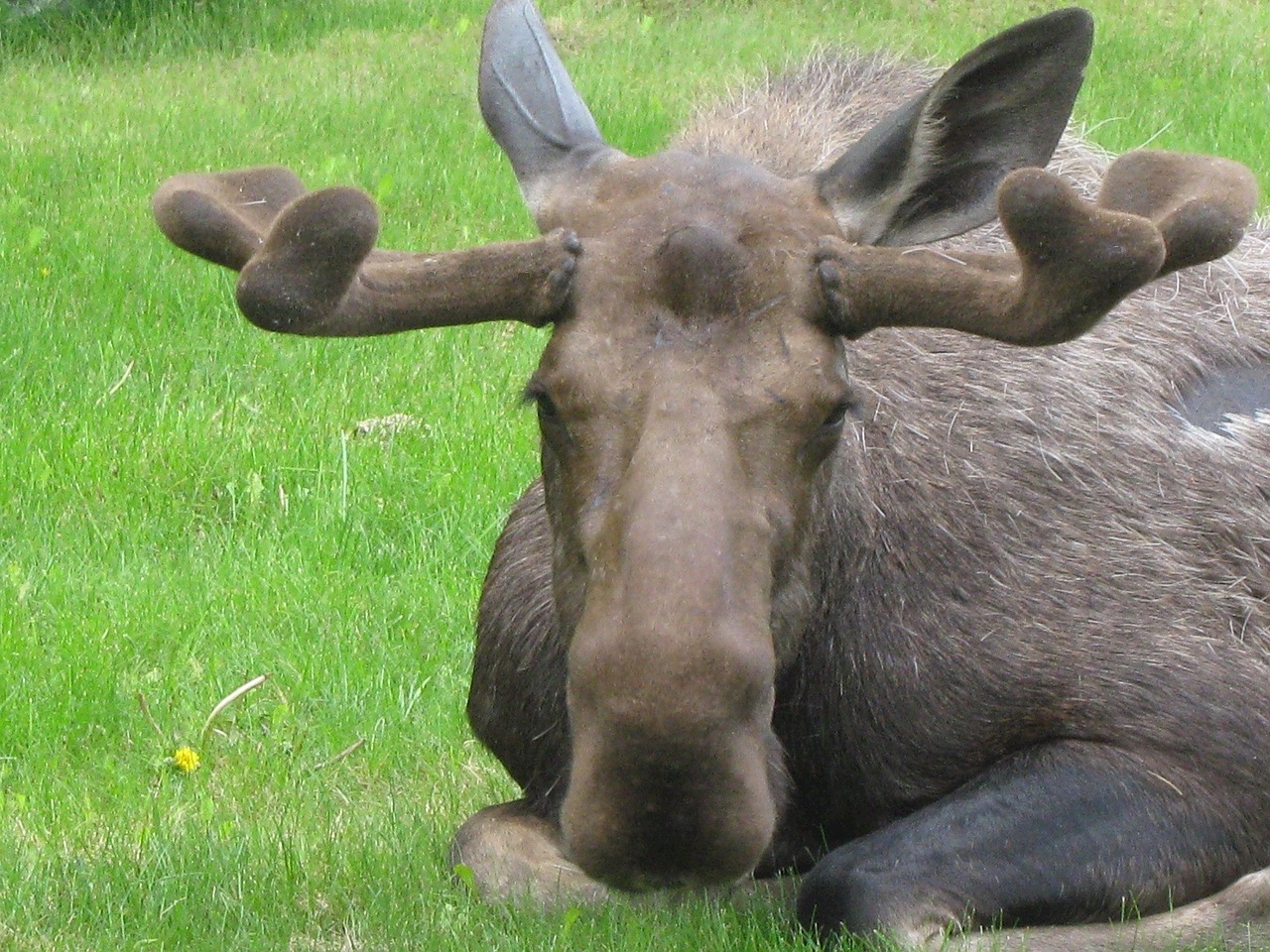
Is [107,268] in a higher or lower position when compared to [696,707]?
lower

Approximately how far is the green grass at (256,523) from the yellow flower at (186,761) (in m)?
0.06

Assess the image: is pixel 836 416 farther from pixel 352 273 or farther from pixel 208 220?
pixel 208 220

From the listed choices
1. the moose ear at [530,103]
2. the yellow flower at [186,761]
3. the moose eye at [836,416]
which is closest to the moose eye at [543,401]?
the moose eye at [836,416]

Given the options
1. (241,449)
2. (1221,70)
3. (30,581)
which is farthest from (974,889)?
(1221,70)

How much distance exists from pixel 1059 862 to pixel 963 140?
156 cm

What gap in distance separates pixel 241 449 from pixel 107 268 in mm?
2666

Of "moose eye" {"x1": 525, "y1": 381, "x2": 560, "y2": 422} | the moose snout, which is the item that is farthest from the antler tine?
the moose snout

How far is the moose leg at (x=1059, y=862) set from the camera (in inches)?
178

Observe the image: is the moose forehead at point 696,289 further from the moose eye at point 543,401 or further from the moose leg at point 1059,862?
the moose leg at point 1059,862

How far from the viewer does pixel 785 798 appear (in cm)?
478

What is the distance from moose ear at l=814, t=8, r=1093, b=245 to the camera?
14.3 ft

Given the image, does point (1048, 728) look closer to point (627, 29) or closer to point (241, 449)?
point (241, 449)

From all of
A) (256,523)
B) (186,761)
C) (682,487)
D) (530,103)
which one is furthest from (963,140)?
(256,523)

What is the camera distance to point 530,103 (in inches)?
191
